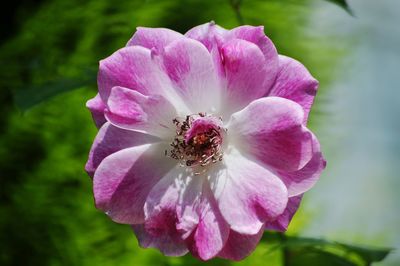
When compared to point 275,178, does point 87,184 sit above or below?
below

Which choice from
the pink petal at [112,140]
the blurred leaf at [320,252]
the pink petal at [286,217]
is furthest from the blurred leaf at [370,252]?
the pink petal at [112,140]

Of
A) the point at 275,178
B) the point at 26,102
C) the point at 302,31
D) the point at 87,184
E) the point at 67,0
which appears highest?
the point at 275,178

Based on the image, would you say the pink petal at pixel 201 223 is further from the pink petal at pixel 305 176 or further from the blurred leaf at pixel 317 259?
the blurred leaf at pixel 317 259

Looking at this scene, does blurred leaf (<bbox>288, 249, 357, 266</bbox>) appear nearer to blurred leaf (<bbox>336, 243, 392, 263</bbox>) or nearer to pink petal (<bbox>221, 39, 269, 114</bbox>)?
blurred leaf (<bbox>336, 243, 392, 263</bbox>)

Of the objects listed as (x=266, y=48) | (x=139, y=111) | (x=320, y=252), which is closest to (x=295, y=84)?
(x=266, y=48)

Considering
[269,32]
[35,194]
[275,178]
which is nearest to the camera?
[275,178]

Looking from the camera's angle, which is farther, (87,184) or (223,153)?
(87,184)

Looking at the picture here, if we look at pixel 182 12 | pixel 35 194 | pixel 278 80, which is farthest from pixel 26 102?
pixel 182 12

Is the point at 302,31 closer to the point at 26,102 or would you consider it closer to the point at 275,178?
the point at 26,102
